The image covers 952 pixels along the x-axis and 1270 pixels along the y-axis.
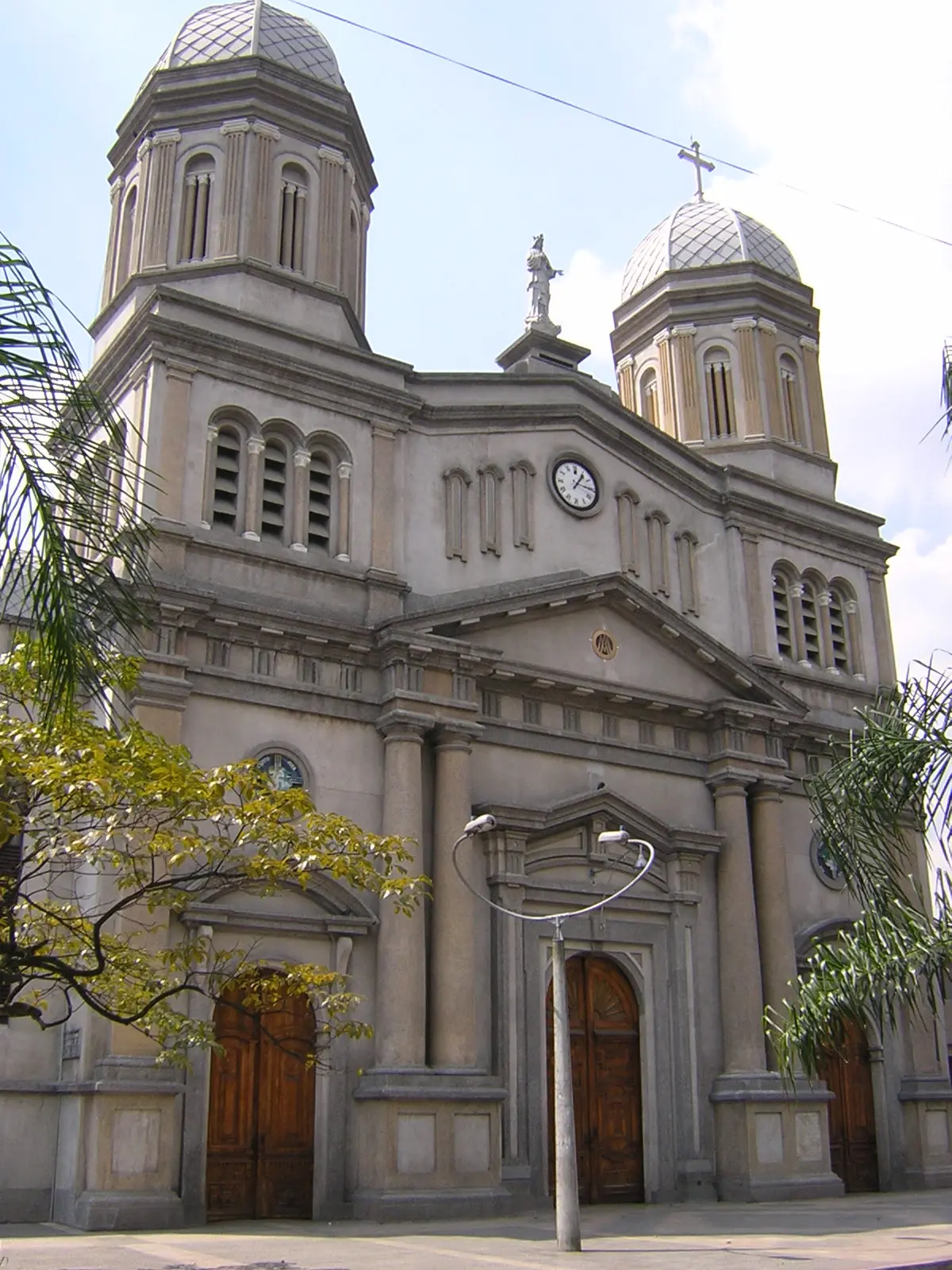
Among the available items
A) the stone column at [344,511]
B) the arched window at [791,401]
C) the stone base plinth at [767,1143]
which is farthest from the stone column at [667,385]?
the stone base plinth at [767,1143]

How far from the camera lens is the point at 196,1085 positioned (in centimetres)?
1966

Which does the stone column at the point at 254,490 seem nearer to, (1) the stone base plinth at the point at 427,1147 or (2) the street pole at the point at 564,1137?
(1) the stone base plinth at the point at 427,1147

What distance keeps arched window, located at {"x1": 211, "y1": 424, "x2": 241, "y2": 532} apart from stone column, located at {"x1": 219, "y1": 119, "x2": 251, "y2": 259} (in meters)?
3.85

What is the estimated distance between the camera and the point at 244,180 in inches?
1006

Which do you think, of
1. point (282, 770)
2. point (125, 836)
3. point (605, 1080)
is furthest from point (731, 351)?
point (125, 836)

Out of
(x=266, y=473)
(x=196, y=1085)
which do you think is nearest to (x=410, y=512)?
(x=266, y=473)

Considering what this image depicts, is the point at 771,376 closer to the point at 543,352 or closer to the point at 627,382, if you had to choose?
the point at 627,382

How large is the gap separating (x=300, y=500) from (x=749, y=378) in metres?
13.5

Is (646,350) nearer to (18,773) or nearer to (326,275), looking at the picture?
(326,275)

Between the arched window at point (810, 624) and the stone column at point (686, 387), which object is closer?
the arched window at point (810, 624)

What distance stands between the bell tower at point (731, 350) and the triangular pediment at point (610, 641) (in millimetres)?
6617

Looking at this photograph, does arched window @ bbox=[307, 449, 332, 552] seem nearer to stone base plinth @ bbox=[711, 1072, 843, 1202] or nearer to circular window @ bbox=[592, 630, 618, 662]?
circular window @ bbox=[592, 630, 618, 662]

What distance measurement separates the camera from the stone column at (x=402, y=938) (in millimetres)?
20953

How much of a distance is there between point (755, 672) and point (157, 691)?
12.5 metres
